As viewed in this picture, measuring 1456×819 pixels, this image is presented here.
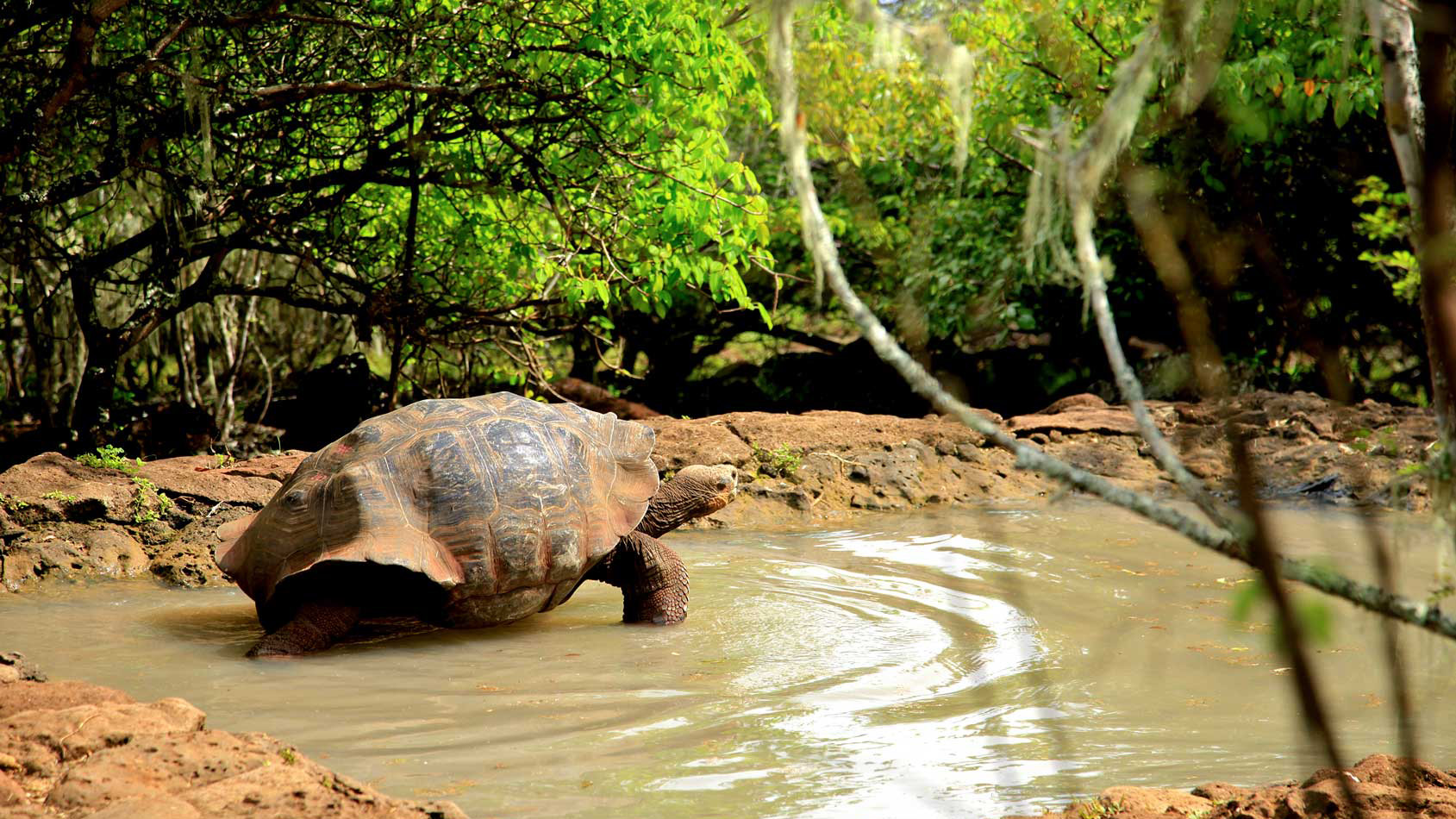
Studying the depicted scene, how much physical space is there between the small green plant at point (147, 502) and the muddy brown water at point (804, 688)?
51 cm

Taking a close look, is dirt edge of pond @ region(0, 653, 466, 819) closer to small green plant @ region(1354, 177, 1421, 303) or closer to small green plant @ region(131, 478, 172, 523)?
small green plant @ region(131, 478, 172, 523)

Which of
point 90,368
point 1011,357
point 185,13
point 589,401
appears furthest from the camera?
point 1011,357

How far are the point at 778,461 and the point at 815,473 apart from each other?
28 centimetres

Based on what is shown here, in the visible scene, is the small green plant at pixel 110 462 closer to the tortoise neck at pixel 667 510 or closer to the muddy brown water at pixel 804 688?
the muddy brown water at pixel 804 688

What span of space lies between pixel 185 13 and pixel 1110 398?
9227 mm

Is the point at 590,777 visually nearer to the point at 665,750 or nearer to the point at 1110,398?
the point at 665,750

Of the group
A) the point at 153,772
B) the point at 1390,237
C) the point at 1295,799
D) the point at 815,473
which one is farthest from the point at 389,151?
the point at 1390,237

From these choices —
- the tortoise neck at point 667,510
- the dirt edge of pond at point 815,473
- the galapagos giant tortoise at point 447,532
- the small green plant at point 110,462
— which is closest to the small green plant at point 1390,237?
the dirt edge of pond at point 815,473

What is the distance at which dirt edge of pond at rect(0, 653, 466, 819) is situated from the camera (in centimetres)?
245

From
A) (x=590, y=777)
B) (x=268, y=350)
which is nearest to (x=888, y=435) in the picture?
(x=590, y=777)

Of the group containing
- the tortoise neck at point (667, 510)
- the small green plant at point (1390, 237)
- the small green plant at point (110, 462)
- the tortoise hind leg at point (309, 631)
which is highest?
the small green plant at point (1390, 237)

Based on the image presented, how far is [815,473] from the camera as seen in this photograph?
8.33 meters

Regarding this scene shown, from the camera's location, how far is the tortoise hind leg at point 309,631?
4410 mm

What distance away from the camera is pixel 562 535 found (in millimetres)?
4789
